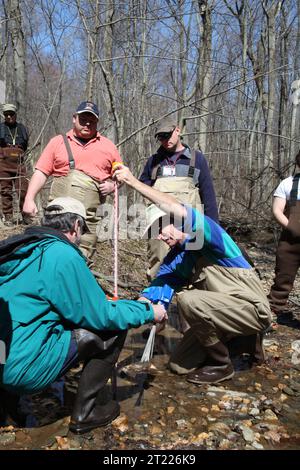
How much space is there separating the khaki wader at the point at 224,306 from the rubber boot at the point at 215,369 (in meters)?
0.08

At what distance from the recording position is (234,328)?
10.8 feet

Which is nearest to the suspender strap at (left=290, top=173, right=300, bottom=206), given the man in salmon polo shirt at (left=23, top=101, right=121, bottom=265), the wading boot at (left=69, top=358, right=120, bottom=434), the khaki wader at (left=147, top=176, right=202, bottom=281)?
the khaki wader at (left=147, top=176, right=202, bottom=281)

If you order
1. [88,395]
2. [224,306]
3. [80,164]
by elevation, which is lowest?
[88,395]

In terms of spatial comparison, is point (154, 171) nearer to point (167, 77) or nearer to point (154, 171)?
point (154, 171)

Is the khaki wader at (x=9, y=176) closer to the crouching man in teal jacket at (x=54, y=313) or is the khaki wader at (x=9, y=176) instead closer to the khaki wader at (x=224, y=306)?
the khaki wader at (x=224, y=306)

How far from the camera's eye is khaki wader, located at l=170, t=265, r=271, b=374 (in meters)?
3.20

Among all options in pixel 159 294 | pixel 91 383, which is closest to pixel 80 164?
pixel 159 294

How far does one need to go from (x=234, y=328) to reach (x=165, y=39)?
7850 millimetres

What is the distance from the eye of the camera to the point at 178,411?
2967mm

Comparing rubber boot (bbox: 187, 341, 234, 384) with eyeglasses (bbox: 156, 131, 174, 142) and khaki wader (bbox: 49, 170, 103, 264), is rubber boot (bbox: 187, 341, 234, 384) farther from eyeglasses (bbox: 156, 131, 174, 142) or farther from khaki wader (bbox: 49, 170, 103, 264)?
eyeglasses (bbox: 156, 131, 174, 142)

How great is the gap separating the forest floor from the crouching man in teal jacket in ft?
0.76

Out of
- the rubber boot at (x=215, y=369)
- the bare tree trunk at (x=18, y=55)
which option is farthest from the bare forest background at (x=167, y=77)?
the rubber boot at (x=215, y=369)

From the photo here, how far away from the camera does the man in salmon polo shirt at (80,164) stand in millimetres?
3930

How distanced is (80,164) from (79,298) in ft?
6.27
